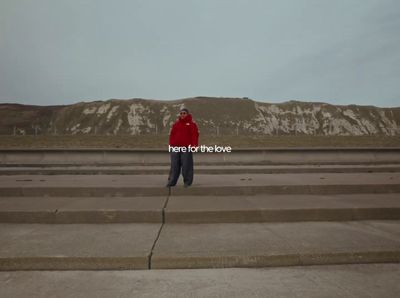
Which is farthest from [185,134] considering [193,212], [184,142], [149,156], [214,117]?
[214,117]

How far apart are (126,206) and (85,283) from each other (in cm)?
246

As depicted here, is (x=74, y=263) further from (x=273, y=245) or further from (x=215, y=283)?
(x=273, y=245)

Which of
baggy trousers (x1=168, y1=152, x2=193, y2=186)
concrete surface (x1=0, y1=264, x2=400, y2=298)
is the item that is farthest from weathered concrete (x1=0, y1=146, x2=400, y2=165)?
concrete surface (x1=0, y1=264, x2=400, y2=298)

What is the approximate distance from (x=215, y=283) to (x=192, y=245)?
2.91ft

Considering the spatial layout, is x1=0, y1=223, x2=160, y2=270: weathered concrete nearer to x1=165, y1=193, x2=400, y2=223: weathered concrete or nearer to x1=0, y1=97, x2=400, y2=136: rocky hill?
x1=165, y1=193, x2=400, y2=223: weathered concrete

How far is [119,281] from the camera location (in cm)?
335

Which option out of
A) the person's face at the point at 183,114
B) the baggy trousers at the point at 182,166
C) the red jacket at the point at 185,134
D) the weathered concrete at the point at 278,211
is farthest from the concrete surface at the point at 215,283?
the person's face at the point at 183,114

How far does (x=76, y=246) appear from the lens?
4078mm

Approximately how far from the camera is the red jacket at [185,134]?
7180 mm

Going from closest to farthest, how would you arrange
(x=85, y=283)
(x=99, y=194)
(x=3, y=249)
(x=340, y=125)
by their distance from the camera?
1. (x=85, y=283)
2. (x=3, y=249)
3. (x=99, y=194)
4. (x=340, y=125)

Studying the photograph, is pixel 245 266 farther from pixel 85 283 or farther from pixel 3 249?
pixel 3 249

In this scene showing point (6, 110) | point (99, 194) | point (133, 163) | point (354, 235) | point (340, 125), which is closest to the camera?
point (354, 235)

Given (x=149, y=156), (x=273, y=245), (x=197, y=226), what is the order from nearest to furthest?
(x=273, y=245)
(x=197, y=226)
(x=149, y=156)

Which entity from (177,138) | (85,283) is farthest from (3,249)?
(177,138)
